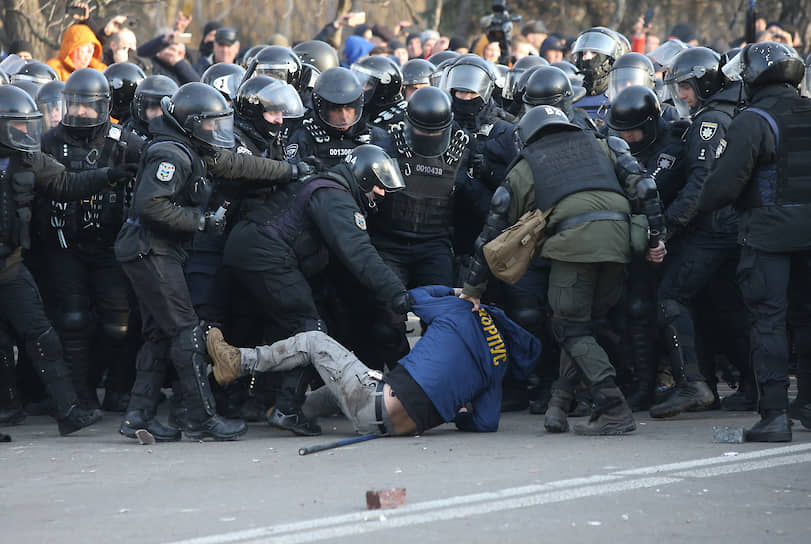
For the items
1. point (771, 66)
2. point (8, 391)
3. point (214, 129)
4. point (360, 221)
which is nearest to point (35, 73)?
point (8, 391)

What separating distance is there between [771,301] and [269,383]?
306 cm

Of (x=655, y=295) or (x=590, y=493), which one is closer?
(x=590, y=493)

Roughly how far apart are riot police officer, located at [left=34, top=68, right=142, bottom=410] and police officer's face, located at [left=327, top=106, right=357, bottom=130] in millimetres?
1217

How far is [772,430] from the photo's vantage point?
6.47 meters

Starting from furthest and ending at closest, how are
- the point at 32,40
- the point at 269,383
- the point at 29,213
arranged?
the point at 32,40 < the point at 269,383 < the point at 29,213

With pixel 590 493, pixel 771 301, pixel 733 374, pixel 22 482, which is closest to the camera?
pixel 590 493

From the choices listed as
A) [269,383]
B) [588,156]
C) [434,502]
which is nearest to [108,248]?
[269,383]

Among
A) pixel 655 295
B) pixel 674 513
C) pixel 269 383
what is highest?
pixel 655 295

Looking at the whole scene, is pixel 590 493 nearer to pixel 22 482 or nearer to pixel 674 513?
pixel 674 513

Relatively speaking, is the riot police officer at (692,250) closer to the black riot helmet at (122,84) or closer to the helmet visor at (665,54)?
the helmet visor at (665,54)

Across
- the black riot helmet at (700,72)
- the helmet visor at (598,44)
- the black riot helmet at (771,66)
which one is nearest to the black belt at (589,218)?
the black riot helmet at (771,66)

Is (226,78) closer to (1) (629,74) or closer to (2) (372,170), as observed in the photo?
(2) (372,170)

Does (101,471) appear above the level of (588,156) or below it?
below

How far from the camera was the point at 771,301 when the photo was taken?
6.59 m
